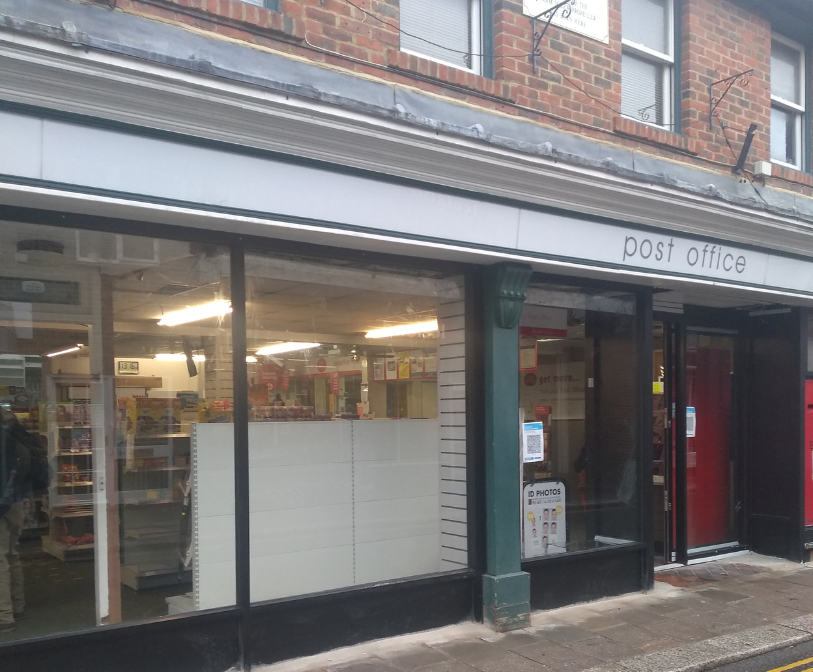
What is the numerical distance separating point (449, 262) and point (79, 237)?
283cm

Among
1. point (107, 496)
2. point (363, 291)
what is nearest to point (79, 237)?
point (107, 496)

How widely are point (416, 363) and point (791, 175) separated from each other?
5.31m

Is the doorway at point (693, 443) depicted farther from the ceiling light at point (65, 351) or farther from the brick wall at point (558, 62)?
the ceiling light at point (65, 351)

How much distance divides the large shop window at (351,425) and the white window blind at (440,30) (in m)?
1.80

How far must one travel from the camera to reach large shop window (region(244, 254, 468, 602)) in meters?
5.74

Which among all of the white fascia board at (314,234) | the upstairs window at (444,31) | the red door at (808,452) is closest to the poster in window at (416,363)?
the white fascia board at (314,234)

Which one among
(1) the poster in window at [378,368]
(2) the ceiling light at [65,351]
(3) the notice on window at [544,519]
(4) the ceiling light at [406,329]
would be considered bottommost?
(3) the notice on window at [544,519]

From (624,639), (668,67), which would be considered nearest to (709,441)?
(624,639)

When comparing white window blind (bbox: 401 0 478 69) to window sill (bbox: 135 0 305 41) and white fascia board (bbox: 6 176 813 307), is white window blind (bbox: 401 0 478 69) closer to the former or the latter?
window sill (bbox: 135 0 305 41)

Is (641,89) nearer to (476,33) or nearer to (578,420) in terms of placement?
(476,33)

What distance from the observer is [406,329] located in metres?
6.68

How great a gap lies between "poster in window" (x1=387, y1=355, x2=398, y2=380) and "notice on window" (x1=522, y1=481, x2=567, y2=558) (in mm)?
1672

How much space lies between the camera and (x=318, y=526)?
19.7 ft

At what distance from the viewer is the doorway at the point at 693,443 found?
885cm
